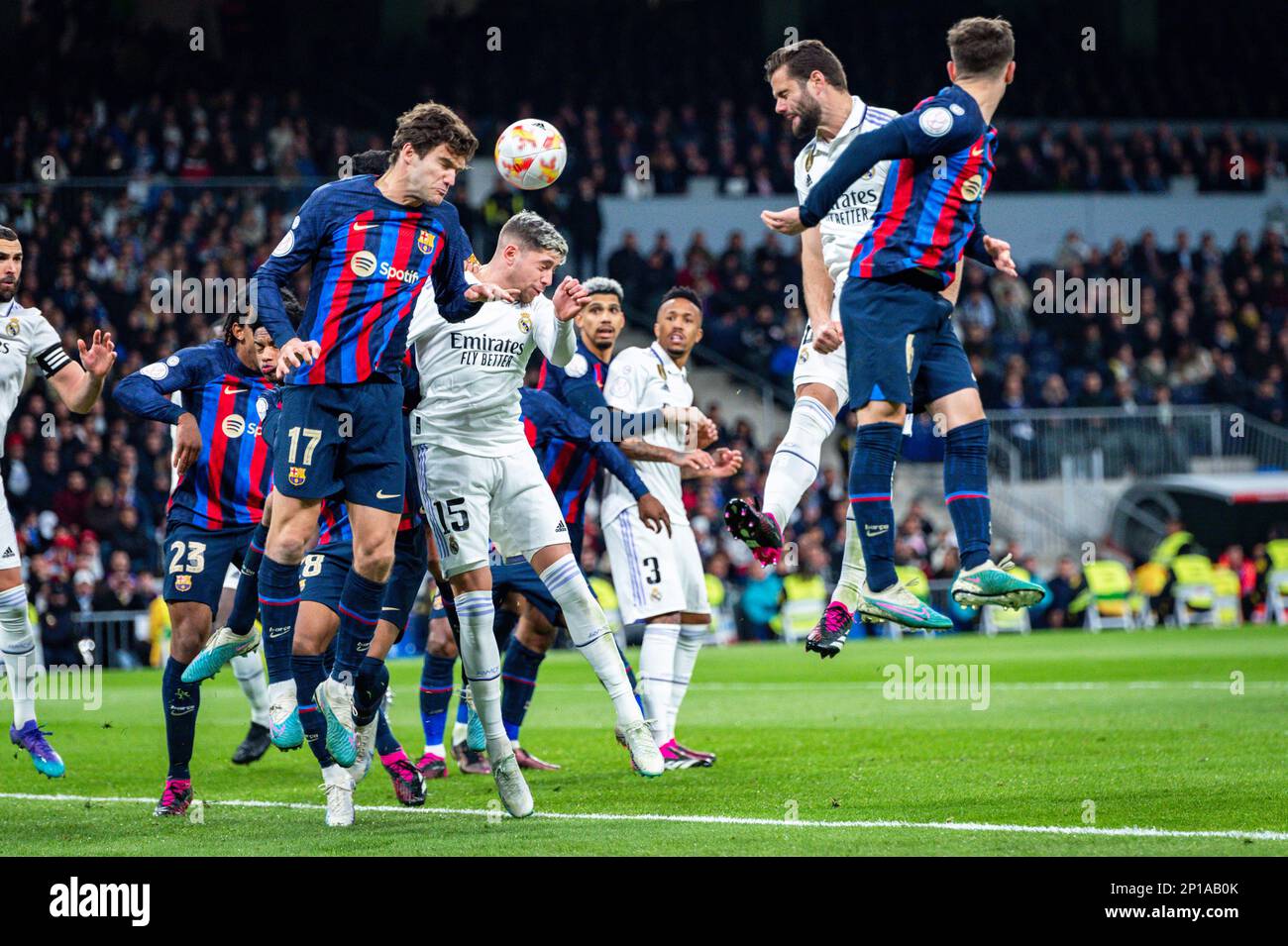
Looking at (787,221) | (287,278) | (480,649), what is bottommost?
(480,649)

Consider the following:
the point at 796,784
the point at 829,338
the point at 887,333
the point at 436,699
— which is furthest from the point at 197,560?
the point at 887,333

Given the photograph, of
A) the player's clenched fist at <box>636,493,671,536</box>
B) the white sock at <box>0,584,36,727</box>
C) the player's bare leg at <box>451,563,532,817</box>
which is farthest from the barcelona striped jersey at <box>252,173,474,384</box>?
the white sock at <box>0,584,36,727</box>

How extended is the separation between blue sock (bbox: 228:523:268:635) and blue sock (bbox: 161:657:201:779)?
15.3 inches

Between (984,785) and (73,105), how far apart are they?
22935 mm

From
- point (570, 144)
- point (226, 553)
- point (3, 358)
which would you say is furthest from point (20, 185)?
point (226, 553)

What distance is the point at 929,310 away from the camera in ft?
23.4

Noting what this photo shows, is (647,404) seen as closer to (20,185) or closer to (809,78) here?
(809,78)

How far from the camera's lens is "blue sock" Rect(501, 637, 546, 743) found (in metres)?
9.73

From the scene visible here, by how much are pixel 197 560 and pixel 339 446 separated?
5.37ft

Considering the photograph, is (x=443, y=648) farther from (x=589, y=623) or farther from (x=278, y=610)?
(x=278, y=610)

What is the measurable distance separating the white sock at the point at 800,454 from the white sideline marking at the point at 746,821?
169 centimetres

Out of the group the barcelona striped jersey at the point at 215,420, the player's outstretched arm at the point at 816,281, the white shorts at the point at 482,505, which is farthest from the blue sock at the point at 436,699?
the player's outstretched arm at the point at 816,281

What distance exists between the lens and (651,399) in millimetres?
10305

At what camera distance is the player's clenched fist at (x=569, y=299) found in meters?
7.34
